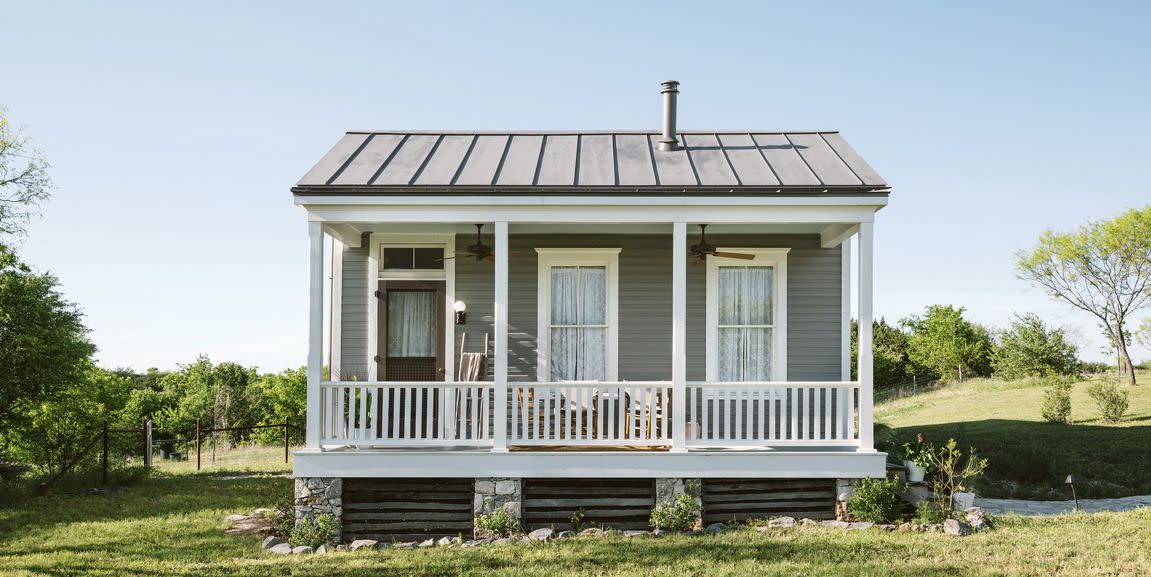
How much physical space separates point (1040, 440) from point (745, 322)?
9.62m

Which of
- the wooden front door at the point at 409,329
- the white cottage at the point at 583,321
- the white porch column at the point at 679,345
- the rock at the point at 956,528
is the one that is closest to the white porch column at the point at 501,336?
the white cottage at the point at 583,321

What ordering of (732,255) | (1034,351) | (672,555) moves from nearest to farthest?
(672,555) < (732,255) < (1034,351)

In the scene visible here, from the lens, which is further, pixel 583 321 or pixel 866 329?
pixel 583 321

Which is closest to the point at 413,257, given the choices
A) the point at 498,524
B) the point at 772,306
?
the point at 498,524

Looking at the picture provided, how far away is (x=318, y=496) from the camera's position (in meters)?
9.02

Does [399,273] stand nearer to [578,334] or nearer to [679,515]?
[578,334]

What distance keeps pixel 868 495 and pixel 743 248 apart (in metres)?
3.59

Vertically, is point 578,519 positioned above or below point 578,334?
below

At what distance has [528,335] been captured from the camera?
1109cm

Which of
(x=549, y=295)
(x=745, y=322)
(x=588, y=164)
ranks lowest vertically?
(x=745, y=322)

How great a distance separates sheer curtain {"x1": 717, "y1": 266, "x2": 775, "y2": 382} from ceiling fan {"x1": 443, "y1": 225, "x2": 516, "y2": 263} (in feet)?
9.41

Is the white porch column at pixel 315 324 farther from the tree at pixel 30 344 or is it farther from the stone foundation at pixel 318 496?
the tree at pixel 30 344

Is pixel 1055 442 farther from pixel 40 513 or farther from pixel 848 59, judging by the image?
pixel 40 513

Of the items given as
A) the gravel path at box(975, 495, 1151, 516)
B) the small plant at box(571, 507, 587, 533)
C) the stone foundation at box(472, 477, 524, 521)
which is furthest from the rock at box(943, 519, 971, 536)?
the stone foundation at box(472, 477, 524, 521)
